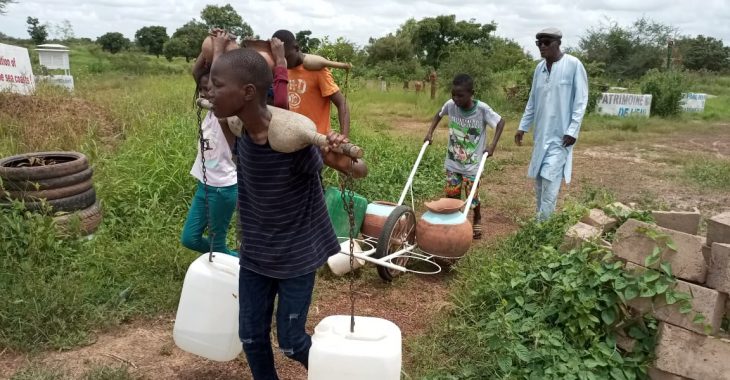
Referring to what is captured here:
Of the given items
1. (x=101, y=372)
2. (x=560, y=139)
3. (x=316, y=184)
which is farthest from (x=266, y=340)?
(x=560, y=139)

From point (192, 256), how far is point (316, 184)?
2.26m

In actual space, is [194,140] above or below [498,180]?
above

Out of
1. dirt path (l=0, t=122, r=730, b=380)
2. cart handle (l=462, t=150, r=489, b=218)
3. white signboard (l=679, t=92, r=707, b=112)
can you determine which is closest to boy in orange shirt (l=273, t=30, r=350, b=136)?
cart handle (l=462, t=150, r=489, b=218)

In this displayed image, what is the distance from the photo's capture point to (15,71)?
7840 millimetres

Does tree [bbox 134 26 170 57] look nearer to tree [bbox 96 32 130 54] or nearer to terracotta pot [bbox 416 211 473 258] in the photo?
tree [bbox 96 32 130 54]

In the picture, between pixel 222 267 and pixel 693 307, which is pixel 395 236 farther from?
pixel 693 307

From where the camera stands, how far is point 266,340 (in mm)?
2428

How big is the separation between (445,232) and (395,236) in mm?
393

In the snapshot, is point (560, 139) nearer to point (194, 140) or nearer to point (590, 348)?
point (590, 348)

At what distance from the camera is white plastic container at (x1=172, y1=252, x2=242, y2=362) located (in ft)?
8.69

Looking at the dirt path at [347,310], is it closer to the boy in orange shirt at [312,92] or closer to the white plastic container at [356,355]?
the white plastic container at [356,355]

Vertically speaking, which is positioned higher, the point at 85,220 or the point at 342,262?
the point at 85,220

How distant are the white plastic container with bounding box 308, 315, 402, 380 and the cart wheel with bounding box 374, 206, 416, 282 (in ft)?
6.33

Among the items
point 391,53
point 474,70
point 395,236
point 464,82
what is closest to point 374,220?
point 395,236
